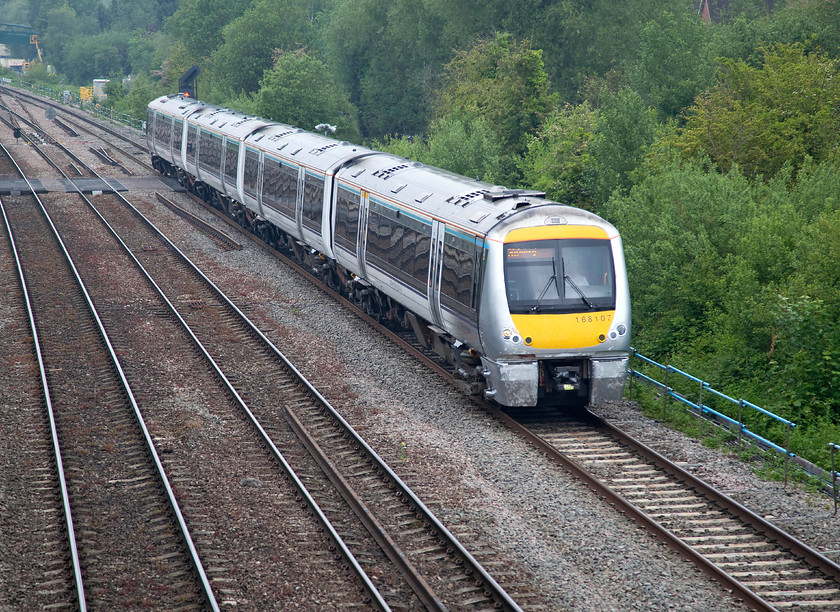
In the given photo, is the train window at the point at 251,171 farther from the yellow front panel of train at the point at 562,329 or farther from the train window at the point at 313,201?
the yellow front panel of train at the point at 562,329

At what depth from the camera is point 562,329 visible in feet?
46.7

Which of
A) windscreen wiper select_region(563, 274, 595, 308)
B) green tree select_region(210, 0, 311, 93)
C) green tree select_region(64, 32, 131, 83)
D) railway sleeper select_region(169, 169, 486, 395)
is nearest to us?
windscreen wiper select_region(563, 274, 595, 308)

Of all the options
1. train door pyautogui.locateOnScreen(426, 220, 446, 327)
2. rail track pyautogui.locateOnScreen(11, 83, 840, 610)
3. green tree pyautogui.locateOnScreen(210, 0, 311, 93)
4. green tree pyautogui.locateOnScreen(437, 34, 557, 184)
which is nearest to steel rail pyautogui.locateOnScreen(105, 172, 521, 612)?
rail track pyautogui.locateOnScreen(11, 83, 840, 610)

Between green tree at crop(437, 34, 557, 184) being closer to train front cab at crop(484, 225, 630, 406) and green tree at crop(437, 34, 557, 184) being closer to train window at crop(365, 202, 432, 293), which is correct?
train window at crop(365, 202, 432, 293)

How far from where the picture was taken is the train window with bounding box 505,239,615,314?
14.2 metres

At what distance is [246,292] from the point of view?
2331cm

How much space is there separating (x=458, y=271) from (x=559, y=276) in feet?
5.91

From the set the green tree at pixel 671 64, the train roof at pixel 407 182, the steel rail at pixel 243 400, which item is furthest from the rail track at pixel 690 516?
the green tree at pixel 671 64

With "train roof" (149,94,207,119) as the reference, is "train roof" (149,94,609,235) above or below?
below

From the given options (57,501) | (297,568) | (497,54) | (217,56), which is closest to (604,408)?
(297,568)

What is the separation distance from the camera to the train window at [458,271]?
14945 mm

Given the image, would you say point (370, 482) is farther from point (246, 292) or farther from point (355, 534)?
point (246, 292)

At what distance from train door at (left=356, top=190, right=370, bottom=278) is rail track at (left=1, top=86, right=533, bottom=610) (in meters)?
2.64

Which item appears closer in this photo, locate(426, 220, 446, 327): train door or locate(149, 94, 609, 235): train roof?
locate(149, 94, 609, 235): train roof
